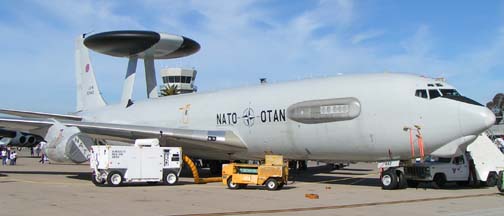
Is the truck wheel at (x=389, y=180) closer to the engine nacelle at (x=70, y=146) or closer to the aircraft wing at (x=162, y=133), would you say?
the aircraft wing at (x=162, y=133)

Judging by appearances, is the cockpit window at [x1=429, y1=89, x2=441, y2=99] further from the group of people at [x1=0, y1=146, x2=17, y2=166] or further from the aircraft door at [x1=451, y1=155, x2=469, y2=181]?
the group of people at [x1=0, y1=146, x2=17, y2=166]

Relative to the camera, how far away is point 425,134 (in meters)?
17.5

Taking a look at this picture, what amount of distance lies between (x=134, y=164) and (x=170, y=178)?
5.24ft

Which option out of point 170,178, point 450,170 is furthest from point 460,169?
point 170,178

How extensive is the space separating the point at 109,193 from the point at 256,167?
206 inches

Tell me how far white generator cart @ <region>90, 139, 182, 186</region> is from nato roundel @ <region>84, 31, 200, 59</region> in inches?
774

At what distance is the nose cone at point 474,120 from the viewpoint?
16.9m

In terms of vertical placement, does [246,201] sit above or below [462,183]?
below

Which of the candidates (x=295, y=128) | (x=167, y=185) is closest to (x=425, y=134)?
(x=295, y=128)

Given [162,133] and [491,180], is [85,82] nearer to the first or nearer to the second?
[162,133]

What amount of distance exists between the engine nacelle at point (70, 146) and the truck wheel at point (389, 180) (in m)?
12.5

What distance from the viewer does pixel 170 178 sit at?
69.9 feet

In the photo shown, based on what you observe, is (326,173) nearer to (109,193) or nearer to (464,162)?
(464,162)

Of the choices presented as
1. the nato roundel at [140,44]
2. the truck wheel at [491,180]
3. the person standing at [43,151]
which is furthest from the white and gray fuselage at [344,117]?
the nato roundel at [140,44]
